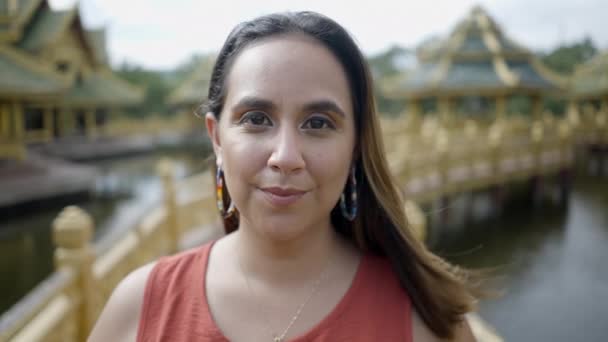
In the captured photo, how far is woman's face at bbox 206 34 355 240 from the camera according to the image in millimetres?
1198

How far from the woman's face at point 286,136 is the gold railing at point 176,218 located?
23.6 inches

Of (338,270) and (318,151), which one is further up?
(318,151)

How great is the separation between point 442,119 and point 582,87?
31.7 feet

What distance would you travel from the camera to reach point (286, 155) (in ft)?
3.83

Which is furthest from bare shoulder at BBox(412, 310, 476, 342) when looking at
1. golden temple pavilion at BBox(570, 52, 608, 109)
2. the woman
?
golden temple pavilion at BBox(570, 52, 608, 109)

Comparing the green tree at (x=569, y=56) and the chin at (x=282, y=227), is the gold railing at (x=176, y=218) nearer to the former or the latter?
the chin at (x=282, y=227)

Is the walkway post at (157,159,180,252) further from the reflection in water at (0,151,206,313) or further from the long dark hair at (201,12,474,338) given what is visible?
the long dark hair at (201,12,474,338)

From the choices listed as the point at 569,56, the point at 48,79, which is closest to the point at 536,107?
the point at 569,56

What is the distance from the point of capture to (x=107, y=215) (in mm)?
12461

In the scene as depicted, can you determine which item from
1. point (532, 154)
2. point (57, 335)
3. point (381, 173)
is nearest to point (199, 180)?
point (57, 335)

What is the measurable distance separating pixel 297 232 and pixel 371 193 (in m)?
0.38

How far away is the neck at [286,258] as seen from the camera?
1.35 meters

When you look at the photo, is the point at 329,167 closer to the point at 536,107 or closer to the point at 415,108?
the point at 415,108

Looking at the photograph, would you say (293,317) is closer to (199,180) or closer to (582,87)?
(199,180)
